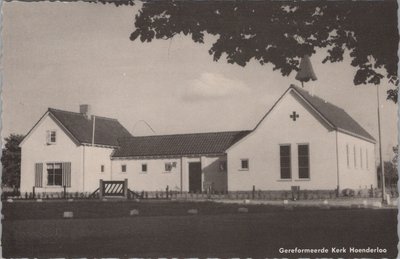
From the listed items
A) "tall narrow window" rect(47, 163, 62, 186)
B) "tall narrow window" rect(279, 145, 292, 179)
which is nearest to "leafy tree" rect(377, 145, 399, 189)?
"tall narrow window" rect(47, 163, 62, 186)

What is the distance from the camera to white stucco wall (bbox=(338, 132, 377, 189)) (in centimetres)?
1066

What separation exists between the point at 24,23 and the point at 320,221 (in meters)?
5.23

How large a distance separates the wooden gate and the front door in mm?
6507

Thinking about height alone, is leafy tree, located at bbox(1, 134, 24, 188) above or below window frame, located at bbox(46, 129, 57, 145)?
below

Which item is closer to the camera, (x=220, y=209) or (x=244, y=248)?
(x=244, y=248)

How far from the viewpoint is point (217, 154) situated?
62.8ft

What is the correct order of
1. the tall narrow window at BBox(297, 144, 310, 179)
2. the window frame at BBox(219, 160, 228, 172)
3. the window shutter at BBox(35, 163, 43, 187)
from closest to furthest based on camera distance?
1. the window shutter at BBox(35, 163, 43, 187)
2. the tall narrow window at BBox(297, 144, 310, 179)
3. the window frame at BBox(219, 160, 228, 172)

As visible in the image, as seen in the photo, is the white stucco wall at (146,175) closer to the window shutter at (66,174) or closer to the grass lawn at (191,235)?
the window shutter at (66,174)

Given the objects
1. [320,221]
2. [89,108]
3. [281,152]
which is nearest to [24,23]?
[89,108]

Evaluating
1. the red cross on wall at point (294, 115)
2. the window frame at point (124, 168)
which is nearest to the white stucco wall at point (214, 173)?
the red cross on wall at point (294, 115)

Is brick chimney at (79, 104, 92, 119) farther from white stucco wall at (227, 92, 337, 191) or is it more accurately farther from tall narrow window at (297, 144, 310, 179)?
tall narrow window at (297, 144, 310, 179)

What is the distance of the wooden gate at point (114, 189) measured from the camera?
1191 centimetres

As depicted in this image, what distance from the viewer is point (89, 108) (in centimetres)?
922

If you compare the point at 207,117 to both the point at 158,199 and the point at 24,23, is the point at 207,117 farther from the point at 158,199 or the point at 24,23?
the point at 158,199
